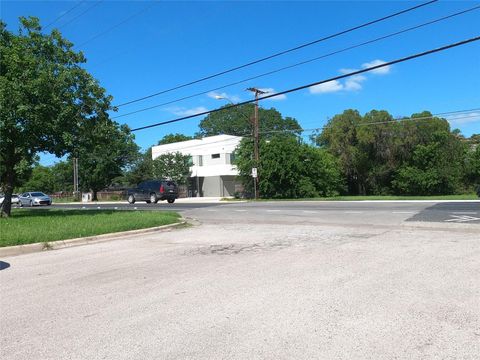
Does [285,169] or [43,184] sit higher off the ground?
[43,184]

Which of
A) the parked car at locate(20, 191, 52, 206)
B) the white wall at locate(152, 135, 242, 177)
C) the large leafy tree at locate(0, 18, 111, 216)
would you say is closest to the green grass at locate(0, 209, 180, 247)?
the large leafy tree at locate(0, 18, 111, 216)

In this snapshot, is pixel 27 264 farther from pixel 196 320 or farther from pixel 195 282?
pixel 196 320

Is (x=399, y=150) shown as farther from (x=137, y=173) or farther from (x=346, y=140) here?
(x=137, y=173)

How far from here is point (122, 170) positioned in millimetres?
62344

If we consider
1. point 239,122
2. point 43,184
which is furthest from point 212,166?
point 239,122

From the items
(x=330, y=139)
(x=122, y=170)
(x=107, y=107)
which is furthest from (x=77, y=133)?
(x=122, y=170)

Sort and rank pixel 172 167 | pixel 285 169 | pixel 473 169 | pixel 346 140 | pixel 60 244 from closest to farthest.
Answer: pixel 60 244, pixel 285 169, pixel 473 169, pixel 172 167, pixel 346 140

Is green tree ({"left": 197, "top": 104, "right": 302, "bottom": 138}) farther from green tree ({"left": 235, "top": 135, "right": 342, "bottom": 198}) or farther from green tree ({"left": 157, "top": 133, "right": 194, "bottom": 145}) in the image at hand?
green tree ({"left": 235, "top": 135, "right": 342, "bottom": 198})

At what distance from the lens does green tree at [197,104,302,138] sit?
108 meters

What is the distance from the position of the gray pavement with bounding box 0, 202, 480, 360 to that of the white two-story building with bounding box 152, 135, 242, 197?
40.4 metres

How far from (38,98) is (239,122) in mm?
90854

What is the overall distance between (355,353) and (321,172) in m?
39.7

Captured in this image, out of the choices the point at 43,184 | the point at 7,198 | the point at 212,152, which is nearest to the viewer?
the point at 7,198

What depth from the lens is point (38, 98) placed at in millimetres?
17562
